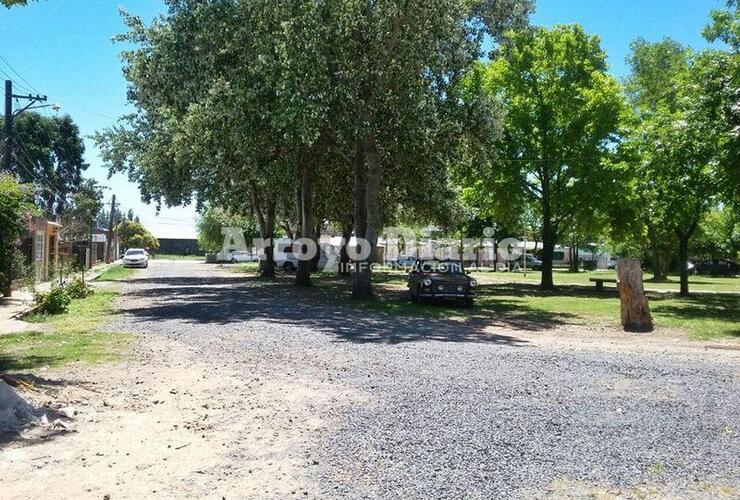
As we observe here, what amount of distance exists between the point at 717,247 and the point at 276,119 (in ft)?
178

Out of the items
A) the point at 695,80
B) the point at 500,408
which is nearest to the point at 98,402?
the point at 500,408

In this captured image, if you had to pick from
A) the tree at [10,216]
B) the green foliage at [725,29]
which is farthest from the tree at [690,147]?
the tree at [10,216]

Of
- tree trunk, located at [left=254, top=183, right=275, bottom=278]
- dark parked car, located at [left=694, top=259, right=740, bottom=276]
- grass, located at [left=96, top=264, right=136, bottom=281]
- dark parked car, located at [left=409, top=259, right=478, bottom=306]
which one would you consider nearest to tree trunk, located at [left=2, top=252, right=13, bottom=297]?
dark parked car, located at [left=409, top=259, right=478, bottom=306]

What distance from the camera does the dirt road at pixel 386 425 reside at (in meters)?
4.81

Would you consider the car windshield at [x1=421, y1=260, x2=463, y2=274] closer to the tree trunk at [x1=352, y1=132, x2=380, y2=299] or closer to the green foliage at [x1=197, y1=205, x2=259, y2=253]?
the tree trunk at [x1=352, y1=132, x2=380, y2=299]

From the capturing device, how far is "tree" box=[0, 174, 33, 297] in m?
16.8

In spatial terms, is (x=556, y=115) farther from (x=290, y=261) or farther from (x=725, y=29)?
(x=290, y=261)

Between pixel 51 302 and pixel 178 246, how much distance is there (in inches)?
3758

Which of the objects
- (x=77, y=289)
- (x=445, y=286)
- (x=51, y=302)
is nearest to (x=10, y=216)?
(x=51, y=302)

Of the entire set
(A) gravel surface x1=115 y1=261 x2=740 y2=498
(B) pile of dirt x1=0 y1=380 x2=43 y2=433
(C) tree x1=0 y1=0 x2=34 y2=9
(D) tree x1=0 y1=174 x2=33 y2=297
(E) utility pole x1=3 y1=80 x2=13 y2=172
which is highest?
(E) utility pole x1=3 y1=80 x2=13 y2=172

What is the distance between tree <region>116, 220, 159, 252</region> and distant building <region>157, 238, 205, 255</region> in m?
18.8

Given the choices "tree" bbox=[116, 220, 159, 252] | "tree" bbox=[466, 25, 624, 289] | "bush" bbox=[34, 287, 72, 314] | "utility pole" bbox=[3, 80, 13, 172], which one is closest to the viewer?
"bush" bbox=[34, 287, 72, 314]

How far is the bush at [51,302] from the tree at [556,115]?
18.2m

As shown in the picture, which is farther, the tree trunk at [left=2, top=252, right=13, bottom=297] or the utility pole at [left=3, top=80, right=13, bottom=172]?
the utility pole at [left=3, top=80, right=13, bottom=172]
